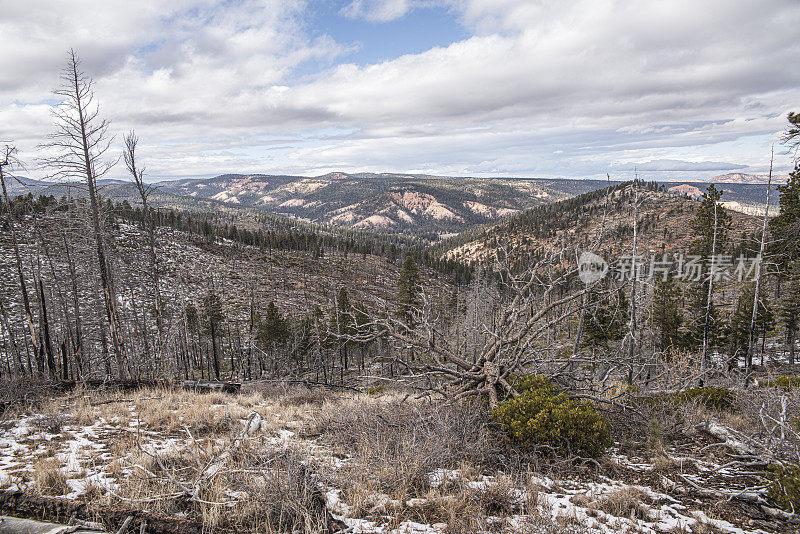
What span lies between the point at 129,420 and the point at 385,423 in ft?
16.7

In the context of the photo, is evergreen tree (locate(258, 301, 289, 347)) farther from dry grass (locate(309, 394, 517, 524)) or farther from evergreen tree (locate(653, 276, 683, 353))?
evergreen tree (locate(653, 276, 683, 353))

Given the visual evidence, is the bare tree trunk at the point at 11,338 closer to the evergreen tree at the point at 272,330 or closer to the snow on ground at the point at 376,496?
the snow on ground at the point at 376,496

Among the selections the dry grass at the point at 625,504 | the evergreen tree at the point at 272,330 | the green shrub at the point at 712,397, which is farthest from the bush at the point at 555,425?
the evergreen tree at the point at 272,330

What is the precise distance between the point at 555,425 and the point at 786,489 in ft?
7.48

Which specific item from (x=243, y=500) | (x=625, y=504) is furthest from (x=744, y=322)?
(x=243, y=500)

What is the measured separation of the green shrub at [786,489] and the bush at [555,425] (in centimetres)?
165

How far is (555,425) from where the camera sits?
5.08 m

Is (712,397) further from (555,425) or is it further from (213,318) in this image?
(213,318)

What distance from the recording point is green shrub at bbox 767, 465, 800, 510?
3592 mm

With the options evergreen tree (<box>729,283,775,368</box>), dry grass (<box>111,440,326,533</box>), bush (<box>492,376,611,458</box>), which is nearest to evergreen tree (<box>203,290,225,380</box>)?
dry grass (<box>111,440,326,533</box>)

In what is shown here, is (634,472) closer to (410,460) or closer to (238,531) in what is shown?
(410,460)

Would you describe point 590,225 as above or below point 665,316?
above

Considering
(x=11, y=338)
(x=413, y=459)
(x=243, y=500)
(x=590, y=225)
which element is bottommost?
(x=11, y=338)

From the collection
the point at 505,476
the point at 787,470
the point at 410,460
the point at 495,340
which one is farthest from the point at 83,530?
the point at 787,470
